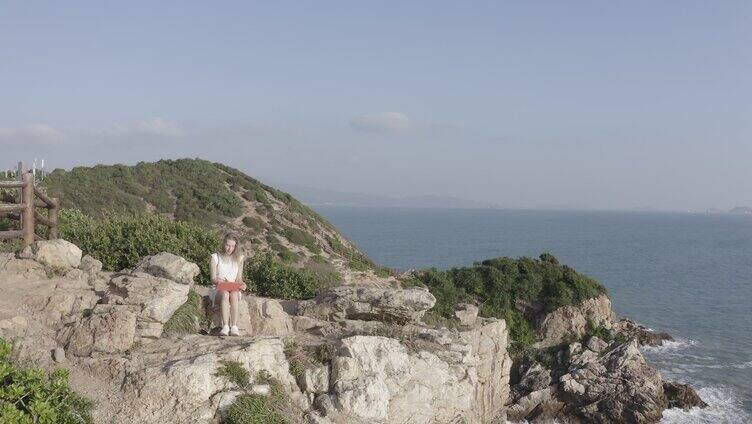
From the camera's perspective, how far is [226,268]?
11305 millimetres

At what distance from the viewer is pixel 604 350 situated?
1135 inches

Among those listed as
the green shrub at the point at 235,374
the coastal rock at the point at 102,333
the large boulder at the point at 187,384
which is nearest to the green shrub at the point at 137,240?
the coastal rock at the point at 102,333

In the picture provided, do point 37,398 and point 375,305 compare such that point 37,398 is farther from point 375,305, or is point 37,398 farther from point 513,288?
point 513,288

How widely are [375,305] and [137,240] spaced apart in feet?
23.1

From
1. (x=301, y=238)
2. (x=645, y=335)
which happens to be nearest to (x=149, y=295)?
(x=301, y=238)

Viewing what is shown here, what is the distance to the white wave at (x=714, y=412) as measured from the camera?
25.5 metres

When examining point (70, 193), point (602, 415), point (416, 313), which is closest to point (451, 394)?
point (416, 313)

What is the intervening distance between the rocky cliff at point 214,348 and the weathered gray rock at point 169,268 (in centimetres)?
3

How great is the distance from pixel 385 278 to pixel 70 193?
22.5 metres

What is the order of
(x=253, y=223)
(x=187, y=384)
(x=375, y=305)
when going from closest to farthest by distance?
(x=187, y=384)
(x=375, y=305)
(x=253, y=223)

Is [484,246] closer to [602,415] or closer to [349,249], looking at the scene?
[349,249]

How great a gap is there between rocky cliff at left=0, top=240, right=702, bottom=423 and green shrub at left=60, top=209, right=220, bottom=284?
2.49 m

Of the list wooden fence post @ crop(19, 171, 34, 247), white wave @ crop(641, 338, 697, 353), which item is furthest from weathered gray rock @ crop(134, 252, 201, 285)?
white wave @ crop(641, 338, 697, 353)

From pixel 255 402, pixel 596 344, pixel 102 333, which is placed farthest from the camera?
pixel 596 344
